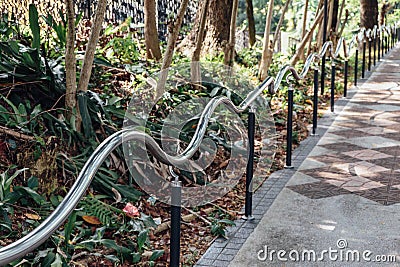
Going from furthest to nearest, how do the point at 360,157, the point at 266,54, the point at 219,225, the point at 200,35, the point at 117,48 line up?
the point at 266,54 < the point at 117,48 < the point at 200,35 < the point at 360,157 < the point at 219,225

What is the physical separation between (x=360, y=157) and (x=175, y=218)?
353cm

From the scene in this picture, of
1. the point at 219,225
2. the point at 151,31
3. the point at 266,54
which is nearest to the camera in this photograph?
the point at 219,225

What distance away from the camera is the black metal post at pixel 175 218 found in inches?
116

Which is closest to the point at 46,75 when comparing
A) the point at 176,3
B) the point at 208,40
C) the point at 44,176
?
the point at 44,176

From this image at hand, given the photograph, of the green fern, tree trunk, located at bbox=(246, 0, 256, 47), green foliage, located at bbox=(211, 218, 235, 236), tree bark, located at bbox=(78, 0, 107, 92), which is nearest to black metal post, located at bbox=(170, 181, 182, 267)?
the green fern

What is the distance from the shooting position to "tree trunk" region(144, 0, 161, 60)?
6.95 meters

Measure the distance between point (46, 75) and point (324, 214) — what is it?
2273 millimetres

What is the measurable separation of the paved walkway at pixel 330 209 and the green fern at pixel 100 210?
2.00ft

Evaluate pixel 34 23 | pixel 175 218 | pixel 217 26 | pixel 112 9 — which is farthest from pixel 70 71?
pixel 217 26

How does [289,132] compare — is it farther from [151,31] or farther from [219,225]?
[151,31]

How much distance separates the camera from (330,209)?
15.3 ft

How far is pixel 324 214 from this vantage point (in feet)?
14.9

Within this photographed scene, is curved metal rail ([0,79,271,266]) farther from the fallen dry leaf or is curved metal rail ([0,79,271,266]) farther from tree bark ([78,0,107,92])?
tree bark ([78,0,107,92])

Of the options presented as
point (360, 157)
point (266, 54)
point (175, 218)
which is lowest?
point (360, 157)
